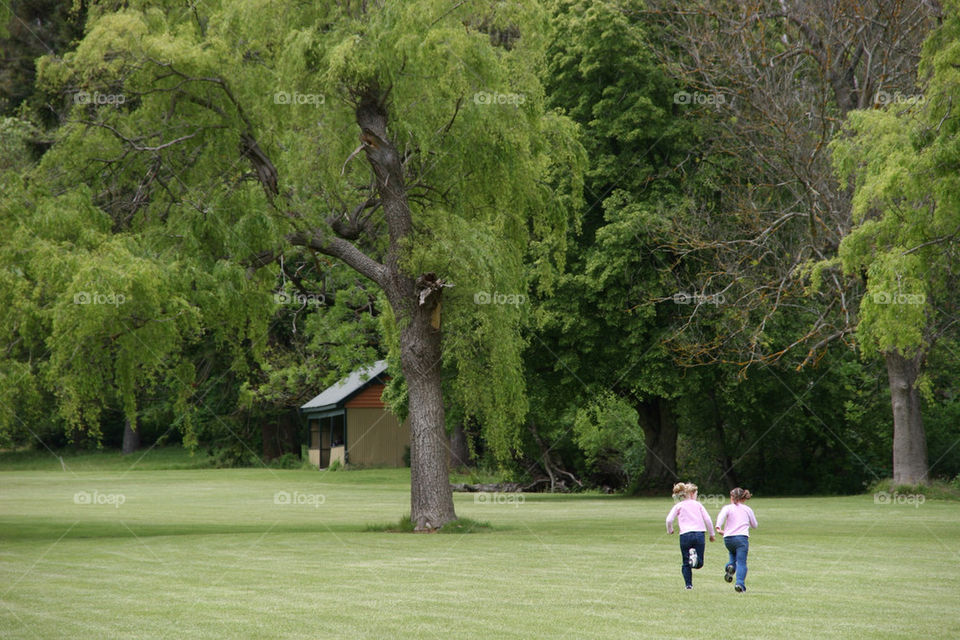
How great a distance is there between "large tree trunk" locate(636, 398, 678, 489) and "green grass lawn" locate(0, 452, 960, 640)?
874 centimetres

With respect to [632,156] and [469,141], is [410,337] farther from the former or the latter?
[632,156]

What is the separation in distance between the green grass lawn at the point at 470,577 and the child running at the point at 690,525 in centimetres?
36

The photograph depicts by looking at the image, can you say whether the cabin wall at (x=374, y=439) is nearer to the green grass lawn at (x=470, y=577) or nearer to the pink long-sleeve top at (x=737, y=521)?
the green grass lawn at (x=470, y=577)

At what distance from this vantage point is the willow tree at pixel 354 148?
69.8 ft

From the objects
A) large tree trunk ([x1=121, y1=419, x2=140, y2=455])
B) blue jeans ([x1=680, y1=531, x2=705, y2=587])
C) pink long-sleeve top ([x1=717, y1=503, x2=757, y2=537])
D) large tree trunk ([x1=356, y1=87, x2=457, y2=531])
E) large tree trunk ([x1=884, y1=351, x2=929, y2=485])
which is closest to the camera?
pink long-sleeve top ([x1=717, y1=503, x2=757, y2=537])

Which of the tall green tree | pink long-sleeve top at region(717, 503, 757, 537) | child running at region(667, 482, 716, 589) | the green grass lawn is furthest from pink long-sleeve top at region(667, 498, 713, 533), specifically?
the tall green tree

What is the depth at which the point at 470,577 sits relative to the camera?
15.1 meters

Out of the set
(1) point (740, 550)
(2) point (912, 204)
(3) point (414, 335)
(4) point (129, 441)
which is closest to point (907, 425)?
(2) point (912, 204)

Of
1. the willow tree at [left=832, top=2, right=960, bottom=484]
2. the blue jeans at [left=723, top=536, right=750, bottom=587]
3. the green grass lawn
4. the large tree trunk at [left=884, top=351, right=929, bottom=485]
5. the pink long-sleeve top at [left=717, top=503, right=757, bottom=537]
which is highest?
the willow tree at [left=832, top=2, right=960, bottom=484]

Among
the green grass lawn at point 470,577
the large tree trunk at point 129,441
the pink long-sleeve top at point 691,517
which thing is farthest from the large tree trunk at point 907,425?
the large tree trunk at point 129,441

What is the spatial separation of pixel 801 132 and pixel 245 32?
17.3 meters

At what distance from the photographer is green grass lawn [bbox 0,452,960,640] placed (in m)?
11.2

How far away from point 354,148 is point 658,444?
65.3 ft

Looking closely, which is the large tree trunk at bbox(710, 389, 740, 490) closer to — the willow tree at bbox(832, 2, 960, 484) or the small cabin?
the willow tree at bbox(832, 2, 960, 484)
